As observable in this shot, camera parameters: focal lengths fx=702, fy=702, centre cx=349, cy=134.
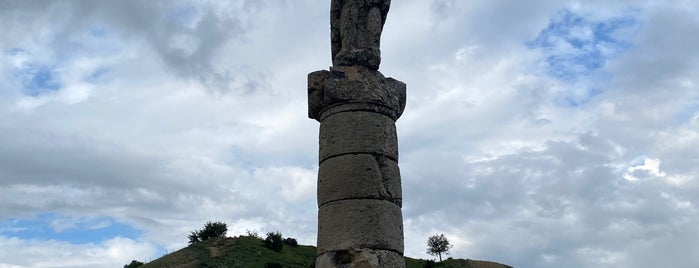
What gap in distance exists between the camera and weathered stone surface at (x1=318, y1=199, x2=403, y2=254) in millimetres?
8672

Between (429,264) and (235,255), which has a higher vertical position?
(429,264)

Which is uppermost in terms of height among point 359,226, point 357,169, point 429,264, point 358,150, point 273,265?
point 429,264

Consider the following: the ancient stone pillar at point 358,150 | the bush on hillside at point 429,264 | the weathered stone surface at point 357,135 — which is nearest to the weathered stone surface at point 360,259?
the ancient stone pillar at point 358,150

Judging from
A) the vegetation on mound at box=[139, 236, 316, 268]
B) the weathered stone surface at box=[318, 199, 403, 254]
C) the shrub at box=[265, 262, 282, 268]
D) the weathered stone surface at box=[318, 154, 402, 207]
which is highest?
the vegetation on mound at box=[139, 236, 316, 268]

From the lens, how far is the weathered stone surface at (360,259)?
8.53m

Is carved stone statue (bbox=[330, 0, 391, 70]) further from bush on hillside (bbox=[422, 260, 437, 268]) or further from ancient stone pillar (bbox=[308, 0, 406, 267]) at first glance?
bush on hillside (bbox=[422, 260, 437, 268])

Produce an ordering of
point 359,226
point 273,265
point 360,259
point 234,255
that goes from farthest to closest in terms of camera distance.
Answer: point 234,255 < point 273,265 < point 359,226 < point 360,259

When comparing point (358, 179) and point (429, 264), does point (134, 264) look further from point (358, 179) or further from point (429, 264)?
point (358, 179)

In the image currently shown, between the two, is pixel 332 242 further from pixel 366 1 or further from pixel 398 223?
pixel 366 1

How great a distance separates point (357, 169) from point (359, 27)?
2212 millimetres

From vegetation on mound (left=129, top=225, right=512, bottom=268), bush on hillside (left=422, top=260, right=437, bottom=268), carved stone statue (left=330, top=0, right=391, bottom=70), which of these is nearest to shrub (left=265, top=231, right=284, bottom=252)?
vegetation on mound (left=129, top=225, right=512, bottom=268)

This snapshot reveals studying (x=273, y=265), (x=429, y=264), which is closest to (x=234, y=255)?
(x=273, y=265)

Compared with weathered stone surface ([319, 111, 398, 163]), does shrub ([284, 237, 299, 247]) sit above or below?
above

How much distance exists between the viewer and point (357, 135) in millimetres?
9172
